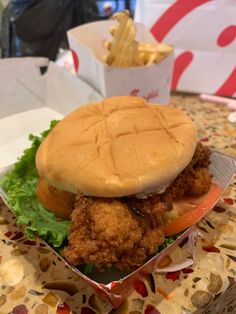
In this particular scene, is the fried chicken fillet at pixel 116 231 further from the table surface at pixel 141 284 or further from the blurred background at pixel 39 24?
the blurred background at pixel 39 24

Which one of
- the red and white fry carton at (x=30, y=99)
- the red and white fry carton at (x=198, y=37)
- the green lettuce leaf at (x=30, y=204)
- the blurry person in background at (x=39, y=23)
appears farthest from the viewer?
the blurry person in background at (x=39, y=23)

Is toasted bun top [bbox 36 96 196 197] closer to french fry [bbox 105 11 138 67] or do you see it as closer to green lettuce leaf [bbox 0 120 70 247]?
green lettuce leaf [bbox 0 120 70 247]

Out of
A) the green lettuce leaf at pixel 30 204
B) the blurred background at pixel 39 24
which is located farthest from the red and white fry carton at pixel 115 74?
the blurred background at pixel 39 24

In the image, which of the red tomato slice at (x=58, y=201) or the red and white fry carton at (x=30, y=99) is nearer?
the red tomato slice at (x=58, y=201)

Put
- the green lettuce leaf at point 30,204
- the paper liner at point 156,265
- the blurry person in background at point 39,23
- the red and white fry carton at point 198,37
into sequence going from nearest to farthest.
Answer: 1. the paper liner at point 156,265
2. the green lettuce leaf at point 30,204
3. the red and white fry carton at point 198,37
4. the blurry person in background at point 39,23

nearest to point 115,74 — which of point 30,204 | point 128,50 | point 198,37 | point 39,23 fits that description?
point 128,50

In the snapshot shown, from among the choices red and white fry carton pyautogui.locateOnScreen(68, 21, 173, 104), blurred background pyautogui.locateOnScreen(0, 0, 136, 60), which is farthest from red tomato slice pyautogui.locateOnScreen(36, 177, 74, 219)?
blurred background pyautogui.locateOnScreen(0, 0, 136, 60)

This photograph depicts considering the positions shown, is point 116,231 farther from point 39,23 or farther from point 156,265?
point 39,23

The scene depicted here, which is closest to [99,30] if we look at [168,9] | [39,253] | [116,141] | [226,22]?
[168,9]
